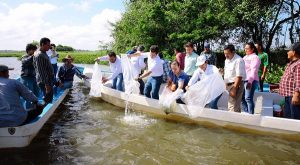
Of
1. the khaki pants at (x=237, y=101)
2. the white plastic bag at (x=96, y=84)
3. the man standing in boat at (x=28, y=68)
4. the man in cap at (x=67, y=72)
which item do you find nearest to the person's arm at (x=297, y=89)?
the khaki pants at (x=237, y=101)

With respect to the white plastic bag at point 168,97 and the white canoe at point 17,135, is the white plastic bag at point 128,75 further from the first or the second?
the white canoe at point 17,135

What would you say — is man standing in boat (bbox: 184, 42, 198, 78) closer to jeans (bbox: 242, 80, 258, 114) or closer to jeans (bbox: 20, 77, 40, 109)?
jeans (bbox: 242, 80, 258, 114)

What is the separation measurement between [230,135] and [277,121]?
0.98 metres

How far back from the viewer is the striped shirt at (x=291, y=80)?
5305mm

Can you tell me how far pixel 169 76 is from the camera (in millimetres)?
7637

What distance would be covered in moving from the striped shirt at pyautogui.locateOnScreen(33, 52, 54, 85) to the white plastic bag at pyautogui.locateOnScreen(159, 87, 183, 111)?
8.61ft

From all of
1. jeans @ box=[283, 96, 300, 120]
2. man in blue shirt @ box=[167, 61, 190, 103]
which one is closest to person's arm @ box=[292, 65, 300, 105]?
jeans @ box=[283, 96, 300, 120]

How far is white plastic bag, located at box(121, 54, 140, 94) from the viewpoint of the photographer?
29.0 ft

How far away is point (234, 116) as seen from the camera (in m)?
6.71

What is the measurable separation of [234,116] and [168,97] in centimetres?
A: 160

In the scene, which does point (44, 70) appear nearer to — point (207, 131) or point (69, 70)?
point (207, 131)

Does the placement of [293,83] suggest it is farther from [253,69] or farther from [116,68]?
[116,68]

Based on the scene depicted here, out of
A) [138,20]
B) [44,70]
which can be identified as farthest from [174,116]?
[138,20]

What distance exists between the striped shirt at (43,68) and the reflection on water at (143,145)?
121 centimetres
